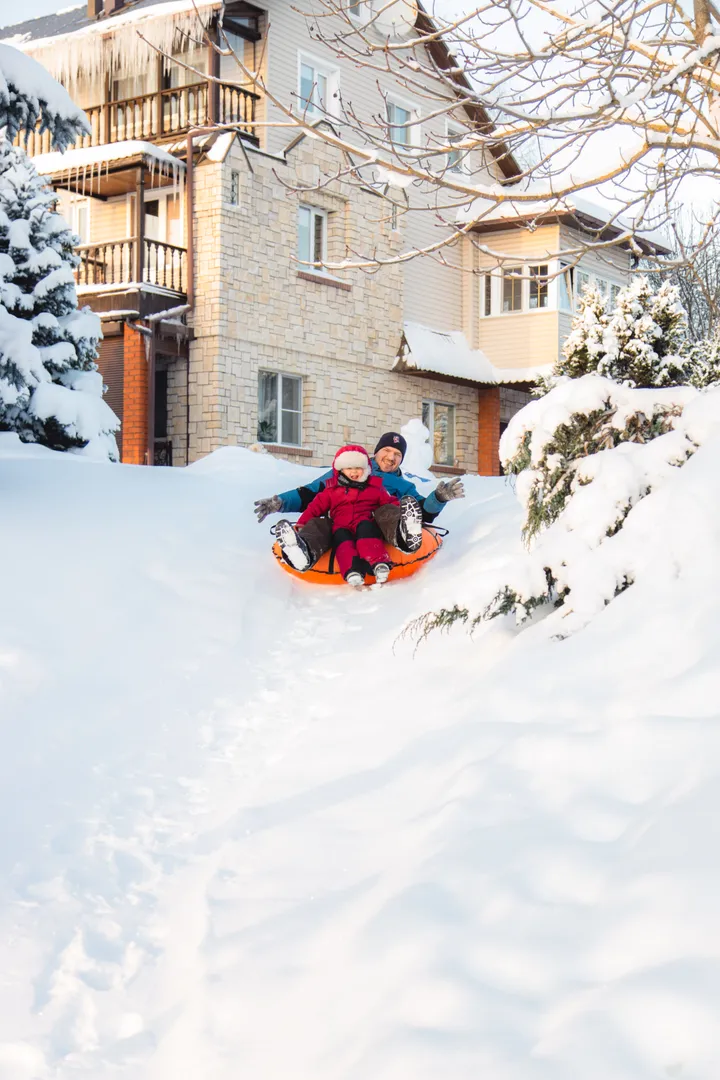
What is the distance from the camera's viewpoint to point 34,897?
11.6 feet

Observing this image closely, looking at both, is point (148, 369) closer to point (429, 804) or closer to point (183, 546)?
point (183, 546)

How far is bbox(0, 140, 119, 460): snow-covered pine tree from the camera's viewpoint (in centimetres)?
1285

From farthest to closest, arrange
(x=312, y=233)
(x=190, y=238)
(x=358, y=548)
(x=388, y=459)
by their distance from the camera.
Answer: (x=312, y=233), (x=190, y=238), (x=388, y=459), (x=358, y=548)

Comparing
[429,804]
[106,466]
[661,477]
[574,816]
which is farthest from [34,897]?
[106,466]

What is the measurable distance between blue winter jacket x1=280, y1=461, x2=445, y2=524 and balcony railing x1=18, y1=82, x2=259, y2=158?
10.1 metres

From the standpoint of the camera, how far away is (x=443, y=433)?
21453 millimetres

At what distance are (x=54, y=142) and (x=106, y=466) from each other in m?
2.78

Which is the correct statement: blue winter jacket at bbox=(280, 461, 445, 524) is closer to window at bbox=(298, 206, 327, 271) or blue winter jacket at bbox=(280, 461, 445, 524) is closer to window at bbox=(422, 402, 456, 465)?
window at bbox=(298, 206, 327, 271)

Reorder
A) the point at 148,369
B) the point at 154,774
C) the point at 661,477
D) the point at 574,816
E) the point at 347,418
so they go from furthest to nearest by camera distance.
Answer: the point at 347,418 → the point at 148,369 → the point at 661,477 → the point at 154,774 → the point at 574,816

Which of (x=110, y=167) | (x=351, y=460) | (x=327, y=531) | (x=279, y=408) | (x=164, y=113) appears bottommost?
(x=327, y=531)

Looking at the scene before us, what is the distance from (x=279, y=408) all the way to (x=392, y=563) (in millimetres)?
10670

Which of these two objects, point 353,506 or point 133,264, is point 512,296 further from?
point 353,506

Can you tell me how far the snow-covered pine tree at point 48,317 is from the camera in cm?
1285

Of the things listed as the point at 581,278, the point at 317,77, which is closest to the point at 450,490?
the point at 317,77
